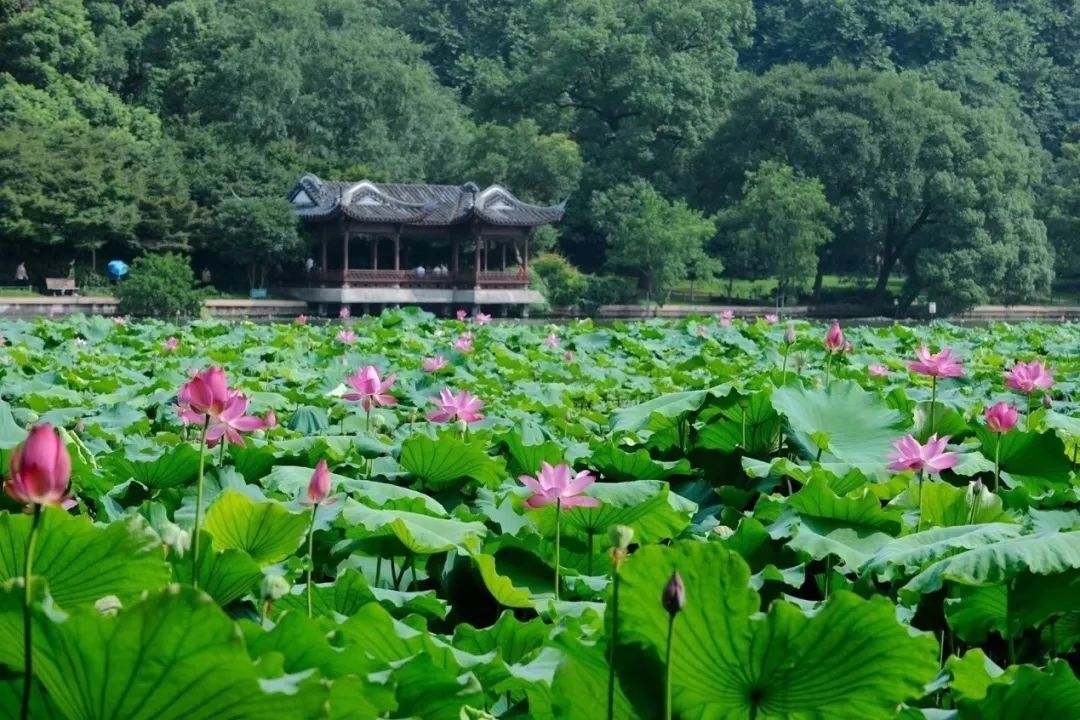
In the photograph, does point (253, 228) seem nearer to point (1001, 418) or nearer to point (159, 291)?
point (159, 291)

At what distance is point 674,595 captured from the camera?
0.73 meters

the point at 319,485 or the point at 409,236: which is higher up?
the point at 409,236

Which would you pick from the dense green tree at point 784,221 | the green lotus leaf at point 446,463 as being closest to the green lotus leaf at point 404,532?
the green lotus leaf at point 446,463

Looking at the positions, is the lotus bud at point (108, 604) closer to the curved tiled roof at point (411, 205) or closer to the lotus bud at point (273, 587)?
the lotus bud at point (273, 587)

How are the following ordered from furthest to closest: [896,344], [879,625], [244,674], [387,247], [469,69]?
[469,69] → [387,247] → [896,344] → [879,625] → [244,674]

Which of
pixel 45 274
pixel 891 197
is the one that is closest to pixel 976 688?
pixel 45 274

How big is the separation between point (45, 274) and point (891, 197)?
52.6 feet

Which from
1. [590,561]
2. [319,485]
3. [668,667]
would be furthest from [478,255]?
[668,667]

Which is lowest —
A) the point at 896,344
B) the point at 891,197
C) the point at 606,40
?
the point at 896,344

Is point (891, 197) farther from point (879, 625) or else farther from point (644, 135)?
point (879, 625)

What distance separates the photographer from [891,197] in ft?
90.2

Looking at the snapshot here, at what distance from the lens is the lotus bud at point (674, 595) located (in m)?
0.73

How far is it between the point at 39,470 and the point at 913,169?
27.7m

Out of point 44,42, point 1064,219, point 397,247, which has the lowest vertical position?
point 397,247
